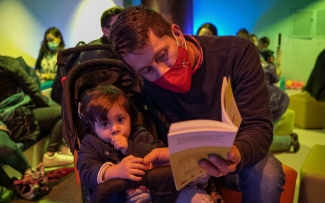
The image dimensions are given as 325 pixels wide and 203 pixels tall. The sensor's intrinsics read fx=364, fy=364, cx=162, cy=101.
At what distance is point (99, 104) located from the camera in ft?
5.06

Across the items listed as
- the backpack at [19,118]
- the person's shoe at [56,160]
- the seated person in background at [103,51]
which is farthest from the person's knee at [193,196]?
the person's shoe at [56,160]

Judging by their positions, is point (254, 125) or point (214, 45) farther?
point (214, 45)

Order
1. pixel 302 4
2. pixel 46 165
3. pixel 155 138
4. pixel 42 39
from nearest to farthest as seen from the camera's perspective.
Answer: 1. pixel 155 138
2. pixel 46 165
3. pixel 42 39
4. pixel 302 4

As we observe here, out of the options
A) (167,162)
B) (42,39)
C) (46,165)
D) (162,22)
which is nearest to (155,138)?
(167,162)

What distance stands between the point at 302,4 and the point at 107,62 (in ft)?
17.7

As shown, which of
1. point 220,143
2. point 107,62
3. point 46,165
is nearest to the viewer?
point 220,143

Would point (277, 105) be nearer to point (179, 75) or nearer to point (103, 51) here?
point (103, 51)

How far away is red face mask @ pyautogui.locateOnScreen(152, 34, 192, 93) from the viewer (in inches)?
53.7

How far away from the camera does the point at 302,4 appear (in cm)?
627

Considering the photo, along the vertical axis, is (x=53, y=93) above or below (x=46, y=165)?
above

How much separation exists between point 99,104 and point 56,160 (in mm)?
1969

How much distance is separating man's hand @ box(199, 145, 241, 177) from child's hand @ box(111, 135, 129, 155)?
0.48 metres

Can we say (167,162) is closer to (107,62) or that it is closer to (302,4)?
(107,62)

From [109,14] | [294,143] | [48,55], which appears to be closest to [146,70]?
[109,14]
